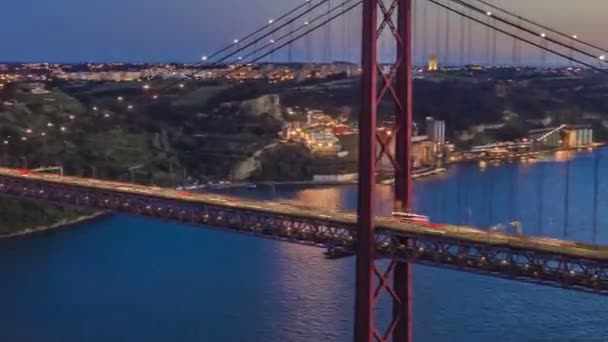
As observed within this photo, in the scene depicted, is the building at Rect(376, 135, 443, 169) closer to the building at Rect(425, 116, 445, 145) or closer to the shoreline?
the building at Rect(425, 116, 445, 145)

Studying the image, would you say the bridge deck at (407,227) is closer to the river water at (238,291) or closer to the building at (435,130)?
the river water at (238,291)

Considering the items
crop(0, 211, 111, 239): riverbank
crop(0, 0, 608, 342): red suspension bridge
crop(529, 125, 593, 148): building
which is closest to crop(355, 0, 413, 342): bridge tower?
crop(0, 0, 608, 342): red suspension bridge

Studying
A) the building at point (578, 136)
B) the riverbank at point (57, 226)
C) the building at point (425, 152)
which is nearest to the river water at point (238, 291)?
the riverbank at point (57, 226)

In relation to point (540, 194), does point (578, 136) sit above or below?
above

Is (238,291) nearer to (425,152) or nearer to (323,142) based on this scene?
(425,152)

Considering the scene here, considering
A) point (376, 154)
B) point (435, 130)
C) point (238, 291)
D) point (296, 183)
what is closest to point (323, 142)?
point (296, 183)

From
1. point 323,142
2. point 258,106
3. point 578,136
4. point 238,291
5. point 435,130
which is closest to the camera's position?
point 238,291
